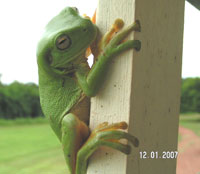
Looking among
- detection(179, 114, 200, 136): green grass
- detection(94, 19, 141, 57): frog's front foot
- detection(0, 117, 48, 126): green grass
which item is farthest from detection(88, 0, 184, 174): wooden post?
detection(179, 114, 200, 136): green grass

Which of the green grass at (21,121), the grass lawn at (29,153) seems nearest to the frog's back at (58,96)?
the grass lawn at (29,153)

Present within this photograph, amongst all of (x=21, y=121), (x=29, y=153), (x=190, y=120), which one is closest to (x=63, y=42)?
(x=29, y=153)

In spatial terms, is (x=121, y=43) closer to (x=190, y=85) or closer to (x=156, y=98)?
(x=156, y=98)

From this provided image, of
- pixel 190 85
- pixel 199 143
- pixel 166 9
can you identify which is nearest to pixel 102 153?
pixel 166 9

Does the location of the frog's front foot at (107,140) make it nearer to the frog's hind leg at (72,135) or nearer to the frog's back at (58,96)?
the frog's hind leg at (72,135)

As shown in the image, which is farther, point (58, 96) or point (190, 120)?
point (190, 120)

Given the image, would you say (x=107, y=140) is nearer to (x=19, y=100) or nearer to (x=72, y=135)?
(x=72, y=135)
